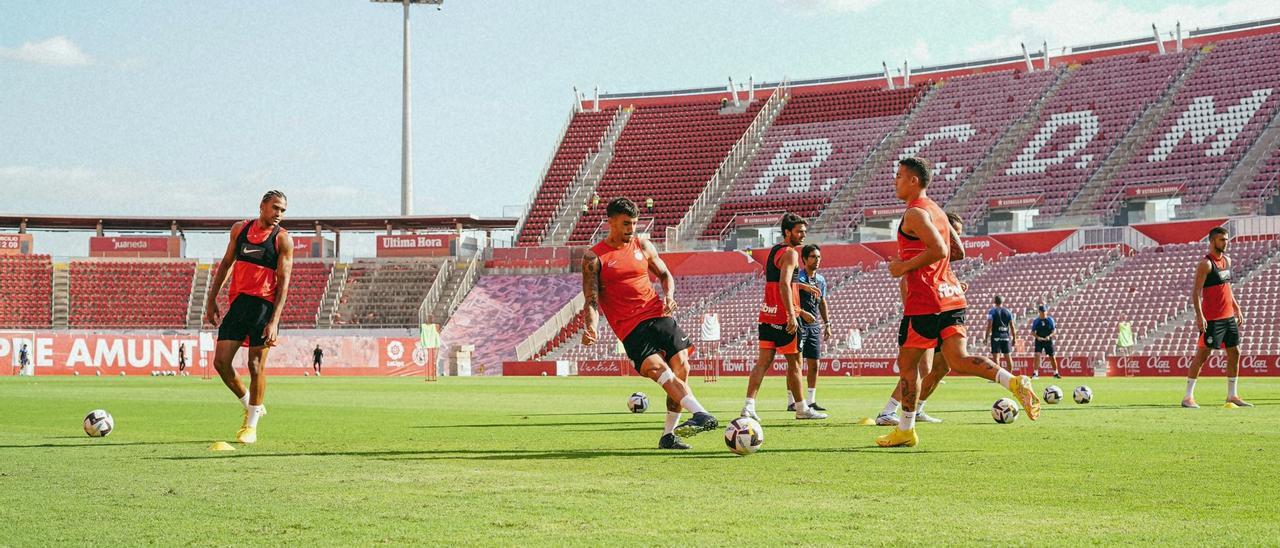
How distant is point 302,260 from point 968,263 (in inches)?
1369

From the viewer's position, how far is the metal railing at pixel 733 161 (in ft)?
195

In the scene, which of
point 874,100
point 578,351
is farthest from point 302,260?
point 874,100

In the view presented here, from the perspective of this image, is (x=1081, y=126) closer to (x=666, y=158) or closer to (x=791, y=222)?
(x=666, y=158)

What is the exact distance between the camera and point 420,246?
6469 centimetres

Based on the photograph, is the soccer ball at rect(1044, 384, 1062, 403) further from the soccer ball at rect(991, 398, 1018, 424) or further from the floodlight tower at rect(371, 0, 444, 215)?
the floodlight tower at rect(371, 0, 444, 215)

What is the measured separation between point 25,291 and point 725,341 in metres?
35.7

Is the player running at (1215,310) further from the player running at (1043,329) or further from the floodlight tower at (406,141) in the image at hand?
→ the floodlight tower at (406,141)

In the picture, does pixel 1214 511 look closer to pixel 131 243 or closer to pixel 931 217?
pixel 931 217

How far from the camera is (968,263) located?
48219 mm

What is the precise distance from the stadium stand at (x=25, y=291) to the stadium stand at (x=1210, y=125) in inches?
1928

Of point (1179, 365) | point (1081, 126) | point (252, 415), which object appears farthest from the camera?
point (1081, 126)

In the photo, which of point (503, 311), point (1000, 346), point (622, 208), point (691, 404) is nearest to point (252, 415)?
point (622, 208)

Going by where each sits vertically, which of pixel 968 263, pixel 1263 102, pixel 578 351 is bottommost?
pixel 578 351

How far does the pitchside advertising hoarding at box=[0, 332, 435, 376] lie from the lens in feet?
163
